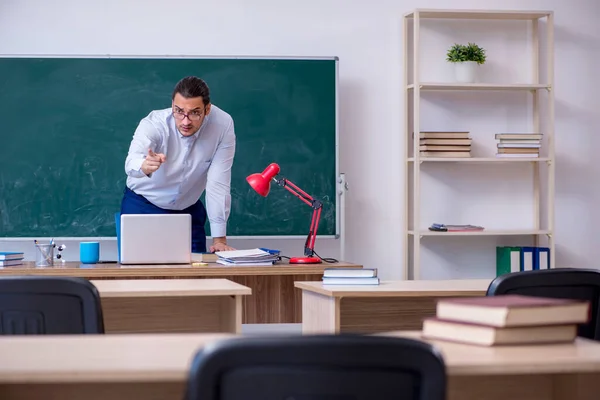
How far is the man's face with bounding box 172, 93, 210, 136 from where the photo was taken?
4584mm

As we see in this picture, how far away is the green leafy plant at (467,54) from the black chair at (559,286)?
3.64m

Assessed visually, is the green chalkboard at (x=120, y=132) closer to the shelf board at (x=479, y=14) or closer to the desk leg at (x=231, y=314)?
the shelf board at (x=479, y=14)

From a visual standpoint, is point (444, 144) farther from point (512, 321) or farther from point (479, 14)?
point (512, 321)

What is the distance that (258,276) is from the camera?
168 inches

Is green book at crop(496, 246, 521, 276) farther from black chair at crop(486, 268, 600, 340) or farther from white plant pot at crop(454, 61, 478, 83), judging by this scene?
black chair at crop(486, 268, 600, 340)

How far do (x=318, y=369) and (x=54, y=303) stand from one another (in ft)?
3.48

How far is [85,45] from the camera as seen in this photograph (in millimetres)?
5805

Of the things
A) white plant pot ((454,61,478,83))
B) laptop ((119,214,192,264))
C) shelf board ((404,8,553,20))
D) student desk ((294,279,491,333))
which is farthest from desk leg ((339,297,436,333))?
shelf board ((404,8,553,20))

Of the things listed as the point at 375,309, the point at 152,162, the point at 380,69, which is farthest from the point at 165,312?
the point at 380,69

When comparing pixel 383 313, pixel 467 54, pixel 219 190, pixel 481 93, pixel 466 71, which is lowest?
pixel 383 313

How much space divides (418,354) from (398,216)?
491 centimetres

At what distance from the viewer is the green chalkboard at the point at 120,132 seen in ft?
18.4

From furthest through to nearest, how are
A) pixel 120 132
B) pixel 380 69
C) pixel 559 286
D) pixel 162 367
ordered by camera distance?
1. pixel 380 69
2. pixel 120 132
3. pixel 559 286
4. pixel 162 367

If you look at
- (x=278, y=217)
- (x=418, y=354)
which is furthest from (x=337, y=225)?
(x=418, y=354)
